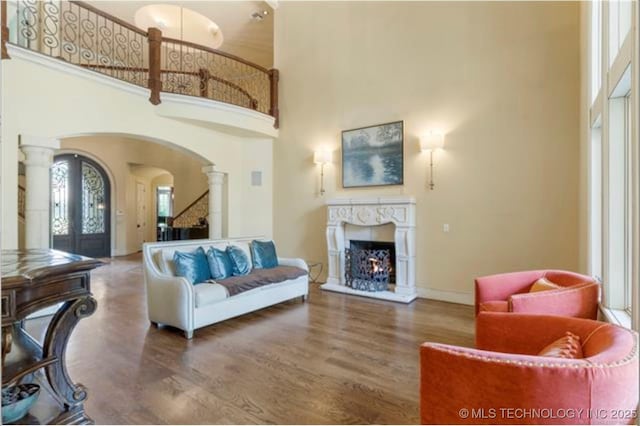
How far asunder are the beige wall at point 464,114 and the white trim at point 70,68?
9.22 ft

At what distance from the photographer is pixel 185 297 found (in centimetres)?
333

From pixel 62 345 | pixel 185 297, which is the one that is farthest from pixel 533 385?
A: pixel 185 297

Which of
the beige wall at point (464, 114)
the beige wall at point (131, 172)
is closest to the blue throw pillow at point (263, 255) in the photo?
the beige wall at point (464, 114)

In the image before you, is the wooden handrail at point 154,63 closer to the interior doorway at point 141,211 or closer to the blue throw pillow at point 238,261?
the blue throw pillow at point 238,261

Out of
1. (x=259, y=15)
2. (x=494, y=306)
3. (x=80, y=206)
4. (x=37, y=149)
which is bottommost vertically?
(x=494, y=306)

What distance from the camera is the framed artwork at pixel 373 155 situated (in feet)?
16.8

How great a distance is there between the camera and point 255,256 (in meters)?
4.60

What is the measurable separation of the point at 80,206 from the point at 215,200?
15.3ft

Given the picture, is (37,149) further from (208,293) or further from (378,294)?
(378,294)

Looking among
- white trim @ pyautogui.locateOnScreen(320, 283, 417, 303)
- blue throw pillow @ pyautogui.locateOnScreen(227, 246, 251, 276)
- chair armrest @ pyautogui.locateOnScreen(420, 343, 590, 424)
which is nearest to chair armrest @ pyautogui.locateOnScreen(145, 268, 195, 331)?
blue throw pillow @ pyautogui.locateOnScreen(227, 246, 251, 276)

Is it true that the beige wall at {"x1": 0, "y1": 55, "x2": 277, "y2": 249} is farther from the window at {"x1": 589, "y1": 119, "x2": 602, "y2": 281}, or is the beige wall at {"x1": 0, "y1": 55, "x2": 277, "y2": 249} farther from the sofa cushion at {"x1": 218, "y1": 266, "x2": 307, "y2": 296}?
the window at {"x1": 589, "y1": 119, "x2": 602, "y2": 281}

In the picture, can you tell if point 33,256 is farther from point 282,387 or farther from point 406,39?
point 406,39

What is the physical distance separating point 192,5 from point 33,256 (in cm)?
607

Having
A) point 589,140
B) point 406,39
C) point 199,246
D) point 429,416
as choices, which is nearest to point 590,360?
point 429,416
